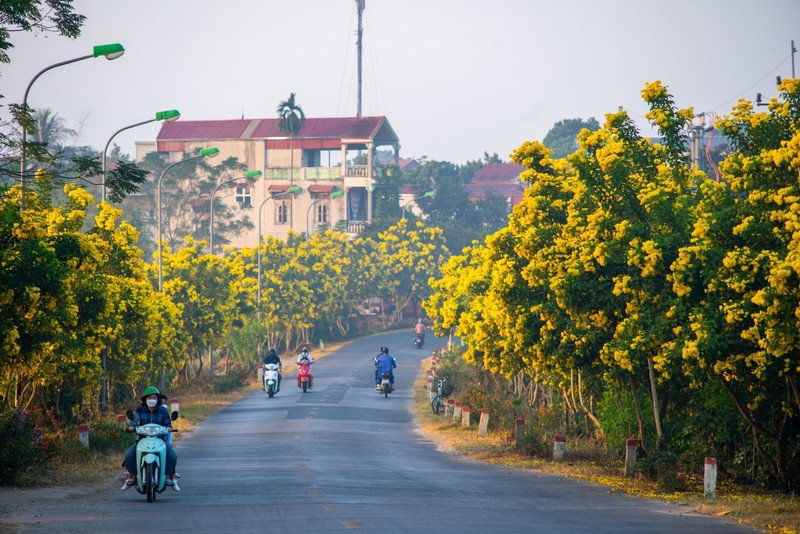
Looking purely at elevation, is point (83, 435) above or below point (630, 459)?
above

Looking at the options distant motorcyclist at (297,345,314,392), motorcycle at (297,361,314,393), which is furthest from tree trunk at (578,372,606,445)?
motorcycle at (297,361,314,393)

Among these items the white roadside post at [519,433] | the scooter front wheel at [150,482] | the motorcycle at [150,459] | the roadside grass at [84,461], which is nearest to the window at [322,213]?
the roadside grass at [84,461]

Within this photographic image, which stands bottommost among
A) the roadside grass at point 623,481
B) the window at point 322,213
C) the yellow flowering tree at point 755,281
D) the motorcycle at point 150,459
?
the roadside grass at point 623,481

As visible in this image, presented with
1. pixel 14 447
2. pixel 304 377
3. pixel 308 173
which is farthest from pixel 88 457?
pixel 308 173

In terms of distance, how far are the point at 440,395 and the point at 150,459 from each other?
2360 centimetres

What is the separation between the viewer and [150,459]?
1673 centimetres

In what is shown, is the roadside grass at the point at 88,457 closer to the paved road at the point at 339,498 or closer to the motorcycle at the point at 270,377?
the paved road at the point at 339,498

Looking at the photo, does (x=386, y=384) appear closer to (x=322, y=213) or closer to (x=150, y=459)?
(x=150, y=459)

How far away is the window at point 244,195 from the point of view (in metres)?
99.7

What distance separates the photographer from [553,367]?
23547mm

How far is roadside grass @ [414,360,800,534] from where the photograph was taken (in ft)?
54.5

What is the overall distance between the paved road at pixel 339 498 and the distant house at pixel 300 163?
64.9 meters

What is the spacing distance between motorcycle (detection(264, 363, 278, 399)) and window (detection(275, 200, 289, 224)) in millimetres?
54926

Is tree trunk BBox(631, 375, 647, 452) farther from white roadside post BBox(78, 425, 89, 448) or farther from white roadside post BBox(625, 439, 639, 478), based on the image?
white roadside post BBox(78, 425, 89, 448)
